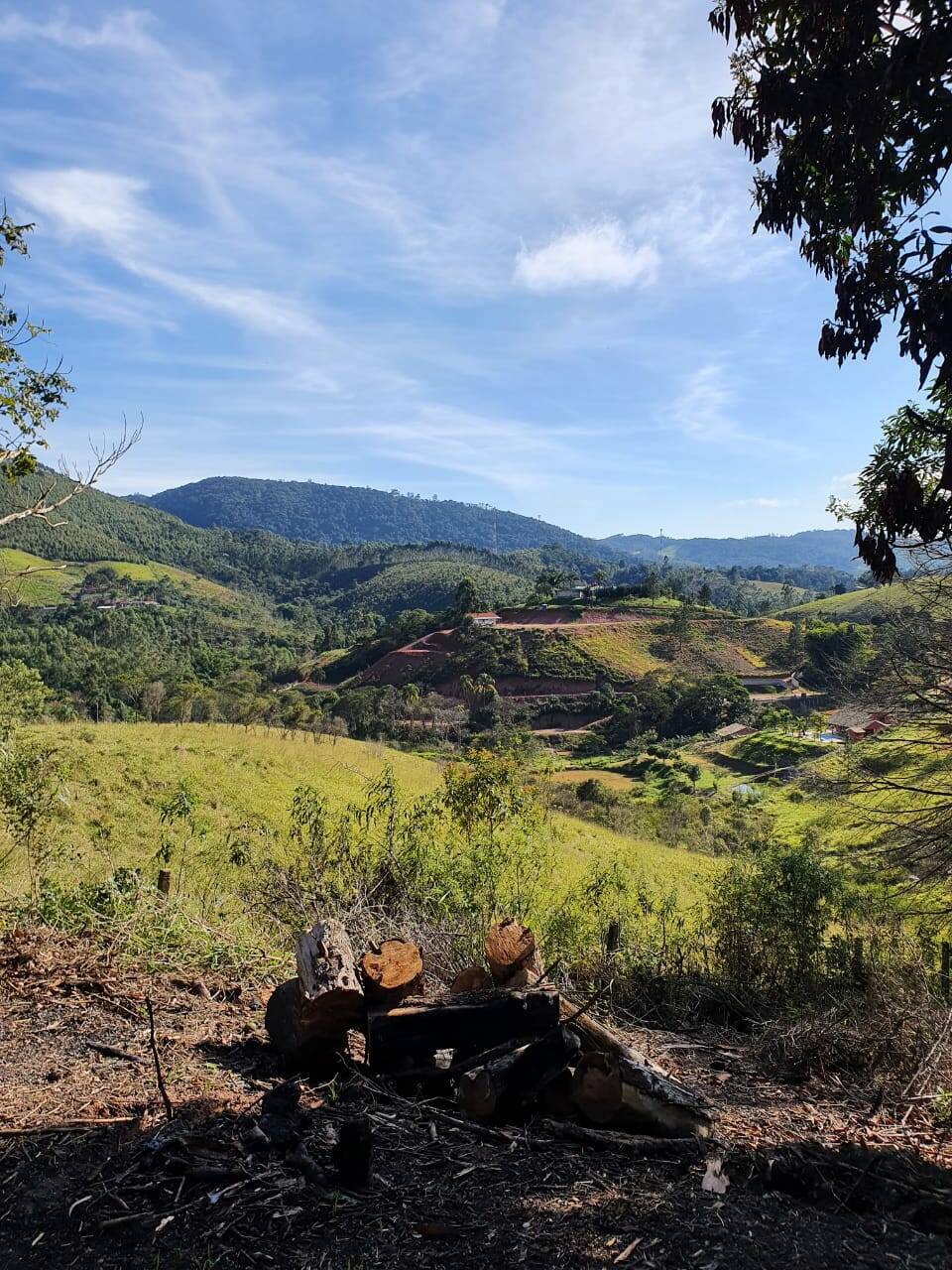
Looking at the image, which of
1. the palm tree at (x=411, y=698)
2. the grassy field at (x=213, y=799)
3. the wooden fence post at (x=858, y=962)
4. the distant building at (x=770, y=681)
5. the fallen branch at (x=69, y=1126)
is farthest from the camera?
the distant building at (x=770, y=681)

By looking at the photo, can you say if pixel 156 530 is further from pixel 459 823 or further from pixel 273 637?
pixel 459 823

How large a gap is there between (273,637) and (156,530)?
265ft

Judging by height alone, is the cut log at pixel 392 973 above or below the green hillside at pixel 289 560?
below

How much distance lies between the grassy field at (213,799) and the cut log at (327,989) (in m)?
3.75

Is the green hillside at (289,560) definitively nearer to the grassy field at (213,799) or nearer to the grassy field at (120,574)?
the grassy field at (120,574)

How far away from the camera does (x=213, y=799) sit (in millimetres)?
18484

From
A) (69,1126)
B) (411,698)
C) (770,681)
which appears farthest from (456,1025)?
(770,681)

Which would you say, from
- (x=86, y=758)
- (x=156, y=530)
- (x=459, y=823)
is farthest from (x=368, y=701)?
(x=156, y=530)

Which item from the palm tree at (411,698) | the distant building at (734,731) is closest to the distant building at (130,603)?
the palm tree at (411,698)

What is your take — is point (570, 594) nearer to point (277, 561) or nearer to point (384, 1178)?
point (384, 1178)

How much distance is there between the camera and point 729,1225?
2736mm

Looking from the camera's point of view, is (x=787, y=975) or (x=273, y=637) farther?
(x=273, y=637)

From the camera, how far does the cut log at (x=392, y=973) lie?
3.81 m

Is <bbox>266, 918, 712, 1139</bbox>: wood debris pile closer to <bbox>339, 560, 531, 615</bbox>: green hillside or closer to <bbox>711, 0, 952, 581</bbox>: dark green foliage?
<bbox>711, 0, 952, 581</bbox>: dark green foliage
